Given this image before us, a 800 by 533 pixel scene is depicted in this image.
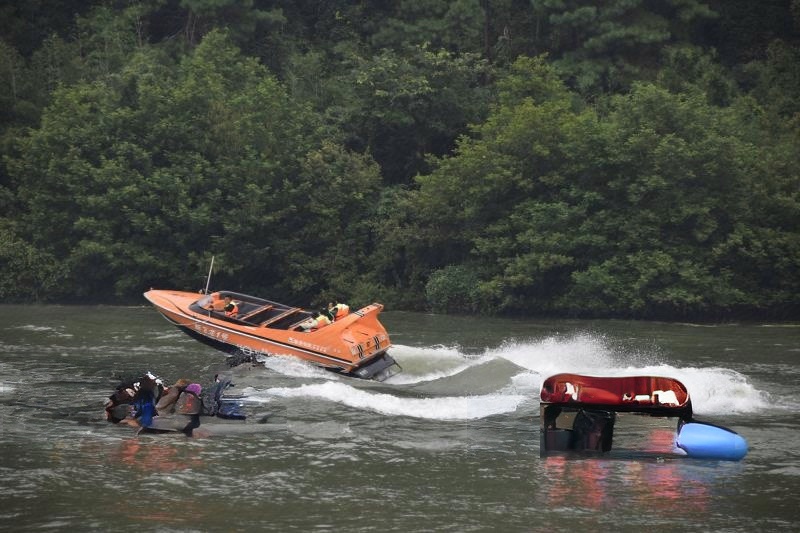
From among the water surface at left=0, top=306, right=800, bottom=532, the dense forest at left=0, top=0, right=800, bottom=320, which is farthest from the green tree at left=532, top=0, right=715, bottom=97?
the water surface at left=0, top=306, right=800, bottom=532

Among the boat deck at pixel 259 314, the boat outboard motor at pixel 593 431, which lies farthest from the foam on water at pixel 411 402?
the boat deck at pixel 259 314

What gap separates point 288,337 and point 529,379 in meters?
5.38

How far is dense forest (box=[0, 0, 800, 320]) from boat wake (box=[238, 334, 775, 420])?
9.01 meters

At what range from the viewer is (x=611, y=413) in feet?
66.2

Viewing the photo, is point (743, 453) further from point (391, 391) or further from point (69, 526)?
point (69, 526)

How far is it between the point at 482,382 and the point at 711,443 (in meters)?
7.02

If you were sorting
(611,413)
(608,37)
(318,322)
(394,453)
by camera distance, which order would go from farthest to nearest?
(608,37), (318,322), (611,413), (394,453)

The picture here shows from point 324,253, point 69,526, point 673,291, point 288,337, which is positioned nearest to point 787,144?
point 673,291

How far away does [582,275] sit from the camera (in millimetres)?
39062

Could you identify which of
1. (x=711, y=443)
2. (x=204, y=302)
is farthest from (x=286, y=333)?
(x=711, y=443)

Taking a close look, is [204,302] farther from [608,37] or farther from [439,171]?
[608,37]

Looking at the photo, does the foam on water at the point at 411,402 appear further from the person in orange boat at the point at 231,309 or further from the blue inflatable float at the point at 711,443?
the blue inflatable float at the point at 711,443

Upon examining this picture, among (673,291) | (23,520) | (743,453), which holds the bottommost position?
(23,520)

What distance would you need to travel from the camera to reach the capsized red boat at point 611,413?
19734 millimetres
